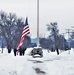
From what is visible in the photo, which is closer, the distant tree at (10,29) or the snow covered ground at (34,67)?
the snow covered ground at (34,67)

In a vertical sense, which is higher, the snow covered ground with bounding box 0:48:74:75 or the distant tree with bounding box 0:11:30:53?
the distant tree with bounding box 0:11:30:53

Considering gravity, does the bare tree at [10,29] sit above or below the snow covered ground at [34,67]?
above

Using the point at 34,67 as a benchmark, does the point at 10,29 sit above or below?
above

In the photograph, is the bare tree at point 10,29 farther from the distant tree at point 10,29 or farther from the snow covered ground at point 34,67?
the snow covered ground at point 34,67

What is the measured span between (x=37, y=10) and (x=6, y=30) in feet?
52.0

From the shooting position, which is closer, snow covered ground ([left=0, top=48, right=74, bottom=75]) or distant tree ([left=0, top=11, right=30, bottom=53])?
snow covered ground ([left=0, top=48, right=74, bottom=75])

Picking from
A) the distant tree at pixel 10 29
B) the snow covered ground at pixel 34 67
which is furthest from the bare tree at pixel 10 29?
the snow covered ground at pixel 34 67

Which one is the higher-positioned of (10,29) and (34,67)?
(10,29)

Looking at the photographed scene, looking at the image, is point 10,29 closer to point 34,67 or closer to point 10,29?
point 10,29

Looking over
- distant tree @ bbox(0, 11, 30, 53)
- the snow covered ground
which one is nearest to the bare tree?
distant tree @ bbox(0, 11, 30, 53)

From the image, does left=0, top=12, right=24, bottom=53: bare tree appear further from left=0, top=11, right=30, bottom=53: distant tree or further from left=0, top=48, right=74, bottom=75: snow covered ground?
left=0, top=48, right=74, bottom=75: snow covered ground

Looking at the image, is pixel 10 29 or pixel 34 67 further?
pixel 10 29

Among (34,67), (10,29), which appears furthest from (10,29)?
(34,67)

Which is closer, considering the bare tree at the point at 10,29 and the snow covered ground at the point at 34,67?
the snow covered ground at the point at 34,67
